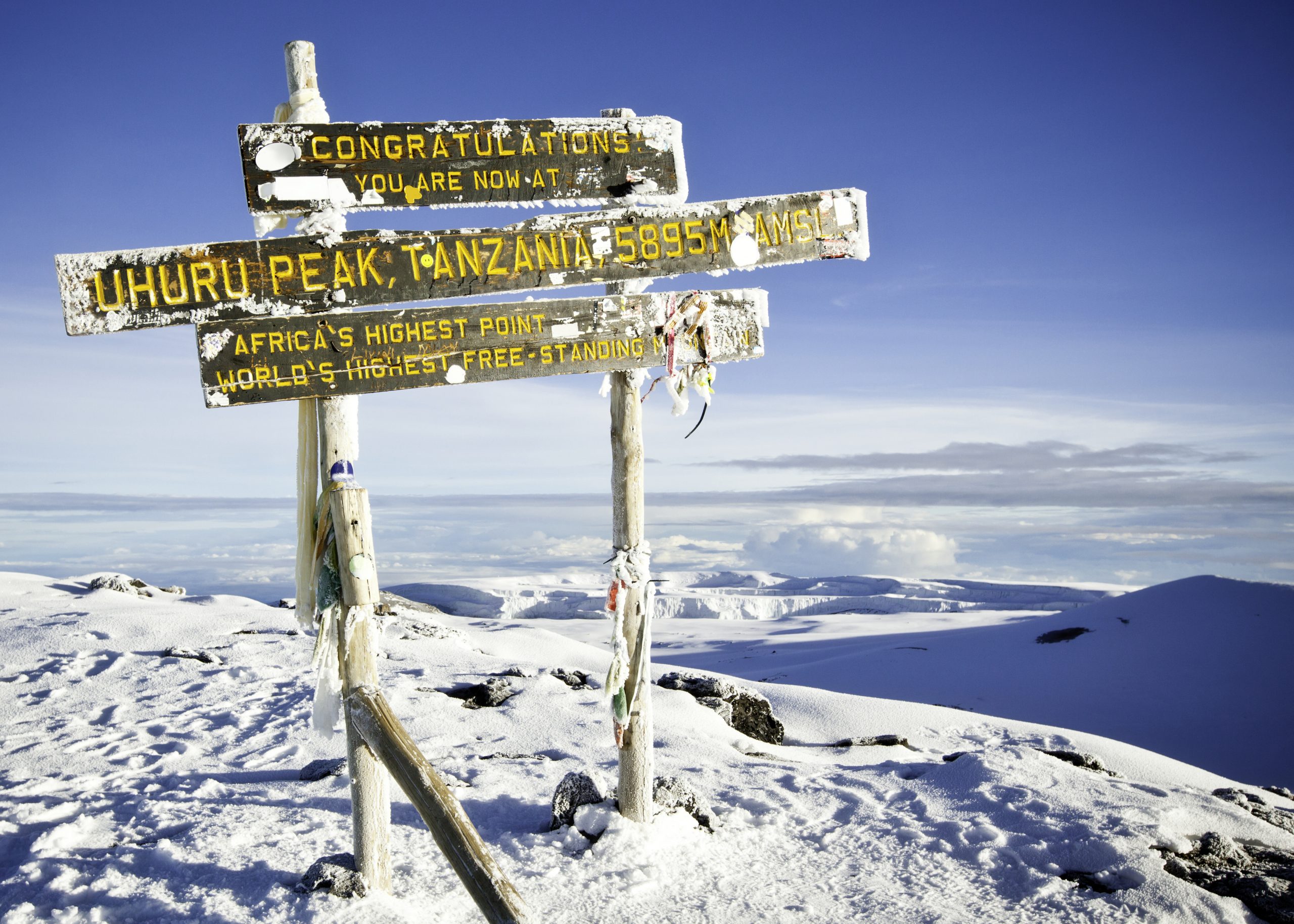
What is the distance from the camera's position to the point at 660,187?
4020 millimetres

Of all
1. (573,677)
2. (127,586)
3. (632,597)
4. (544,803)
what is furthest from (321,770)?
(127,586)

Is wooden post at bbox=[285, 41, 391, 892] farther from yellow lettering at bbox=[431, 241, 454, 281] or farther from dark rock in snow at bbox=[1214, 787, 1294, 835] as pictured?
dark rock in snow at bbox=[1214, 787, 1294, 835]

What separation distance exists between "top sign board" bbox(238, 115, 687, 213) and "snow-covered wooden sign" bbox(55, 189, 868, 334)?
20 centimetres

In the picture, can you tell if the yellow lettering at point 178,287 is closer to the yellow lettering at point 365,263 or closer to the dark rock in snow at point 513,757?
the yellow lettering at point 365,263

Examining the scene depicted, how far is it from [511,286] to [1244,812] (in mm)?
5185

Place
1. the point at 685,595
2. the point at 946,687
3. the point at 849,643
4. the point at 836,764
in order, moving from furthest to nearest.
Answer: the point at 685,595 → the point at 849,643 → the point at 946,687 → the point at 836,764

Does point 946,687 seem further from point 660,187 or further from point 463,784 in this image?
point 660,187

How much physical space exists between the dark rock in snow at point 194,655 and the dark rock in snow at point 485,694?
2.78 metres

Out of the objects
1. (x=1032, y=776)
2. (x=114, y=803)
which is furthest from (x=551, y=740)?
(x=1032, y=776)

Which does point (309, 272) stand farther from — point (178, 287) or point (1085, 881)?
point (1085, 881)

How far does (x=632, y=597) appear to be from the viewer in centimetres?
419

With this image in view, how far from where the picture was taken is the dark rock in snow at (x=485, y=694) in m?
6.92

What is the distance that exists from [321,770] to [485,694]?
195cm

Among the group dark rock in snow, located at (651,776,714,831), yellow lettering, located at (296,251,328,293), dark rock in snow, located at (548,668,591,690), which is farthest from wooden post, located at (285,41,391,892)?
dark rock in snow, located at (548,668,591,690)
